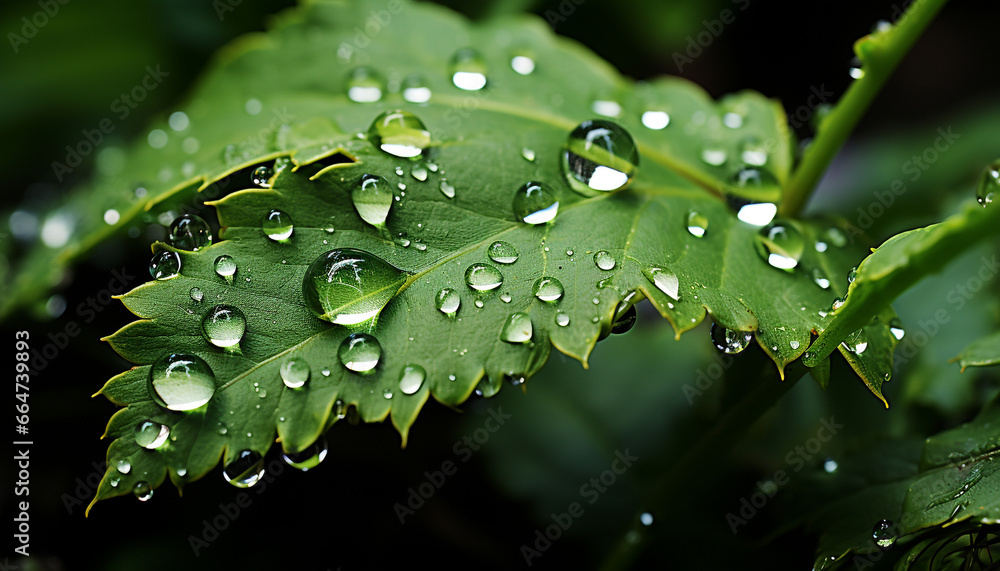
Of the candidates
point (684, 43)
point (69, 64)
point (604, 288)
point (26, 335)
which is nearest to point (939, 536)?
point (604, 288)

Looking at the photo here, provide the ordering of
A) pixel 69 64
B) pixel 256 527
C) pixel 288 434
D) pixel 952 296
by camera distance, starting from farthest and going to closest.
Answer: pixel 69 64 < pixel 952 296 < pixel 256 527 < pixel 288 434

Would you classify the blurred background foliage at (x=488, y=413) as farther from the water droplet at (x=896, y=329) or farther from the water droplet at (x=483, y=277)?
the water droplet at (x=483, y=277)

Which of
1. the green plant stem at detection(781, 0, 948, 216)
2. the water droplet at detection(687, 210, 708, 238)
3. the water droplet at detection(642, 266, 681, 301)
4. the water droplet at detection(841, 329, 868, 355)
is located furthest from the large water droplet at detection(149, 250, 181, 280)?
the green plant stem at detection(781, 0, 948, 216)

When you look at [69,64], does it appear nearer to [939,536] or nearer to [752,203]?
[752,203]

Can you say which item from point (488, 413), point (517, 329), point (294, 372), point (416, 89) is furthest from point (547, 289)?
point (488, 413)

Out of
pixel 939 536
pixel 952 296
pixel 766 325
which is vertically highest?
pixel 766 325

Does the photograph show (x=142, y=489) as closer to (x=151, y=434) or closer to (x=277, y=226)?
(x=151, y=434)

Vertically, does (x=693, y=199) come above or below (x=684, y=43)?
above

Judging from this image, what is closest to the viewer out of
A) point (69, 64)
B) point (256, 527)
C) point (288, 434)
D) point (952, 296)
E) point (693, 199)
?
point (288, 434)
